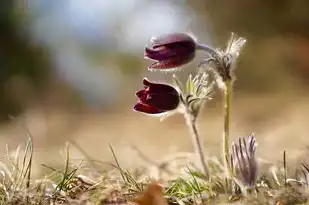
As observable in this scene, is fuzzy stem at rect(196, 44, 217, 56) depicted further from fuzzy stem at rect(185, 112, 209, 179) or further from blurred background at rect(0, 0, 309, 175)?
blurred background at rect(0, 0, 309, 175)

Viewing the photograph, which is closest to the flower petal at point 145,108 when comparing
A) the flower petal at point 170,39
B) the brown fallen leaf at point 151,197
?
the flower petal at point 170,39

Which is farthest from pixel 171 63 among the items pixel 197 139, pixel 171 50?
pixel 197 139

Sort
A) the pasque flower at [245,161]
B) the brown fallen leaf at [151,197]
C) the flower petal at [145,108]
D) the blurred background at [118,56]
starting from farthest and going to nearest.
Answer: the blurred background at [118,56] → the flower petal at [145,108] → the pasque flower at [245,161] → the brown fallen leaf at [151,197]

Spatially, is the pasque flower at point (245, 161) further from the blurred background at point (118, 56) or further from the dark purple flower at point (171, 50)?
the blurred background at point (118, 56)

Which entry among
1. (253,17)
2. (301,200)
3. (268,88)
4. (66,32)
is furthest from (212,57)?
(66,32)

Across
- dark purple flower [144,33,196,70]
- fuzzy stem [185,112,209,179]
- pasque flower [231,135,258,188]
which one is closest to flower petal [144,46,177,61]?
dark purple flower [144,33,196,70]

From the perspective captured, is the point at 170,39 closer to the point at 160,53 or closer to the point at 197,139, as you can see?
the point at 160,53

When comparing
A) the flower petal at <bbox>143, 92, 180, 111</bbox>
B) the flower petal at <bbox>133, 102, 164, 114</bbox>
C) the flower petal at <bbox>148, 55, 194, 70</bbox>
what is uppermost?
the flower petal at <bbox>148, 55, 194, 70</bbox>
